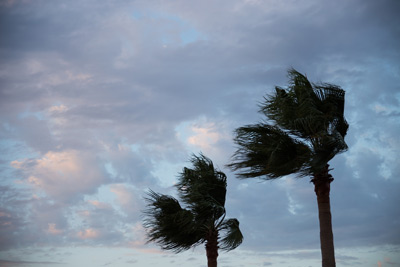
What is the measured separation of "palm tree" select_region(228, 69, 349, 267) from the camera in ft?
46.5

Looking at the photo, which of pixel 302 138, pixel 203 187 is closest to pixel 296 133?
pixel 302 138

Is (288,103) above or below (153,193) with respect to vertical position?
above

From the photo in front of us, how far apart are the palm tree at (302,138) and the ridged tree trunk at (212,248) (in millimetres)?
4956

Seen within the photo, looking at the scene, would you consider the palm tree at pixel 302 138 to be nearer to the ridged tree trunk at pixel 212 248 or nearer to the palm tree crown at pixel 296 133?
the palm tree crown at pixel 296 133

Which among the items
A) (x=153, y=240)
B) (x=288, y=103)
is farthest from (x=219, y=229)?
(x=288, y=103)

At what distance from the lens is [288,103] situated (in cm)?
1542

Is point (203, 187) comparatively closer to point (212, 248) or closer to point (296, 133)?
point (212, 248)

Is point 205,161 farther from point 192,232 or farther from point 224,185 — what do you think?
point 192,232

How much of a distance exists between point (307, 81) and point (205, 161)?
22.0ft

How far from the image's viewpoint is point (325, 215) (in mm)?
14594

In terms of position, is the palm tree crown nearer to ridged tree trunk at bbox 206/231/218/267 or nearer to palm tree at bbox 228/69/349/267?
palm tree at bbox 228/69/349/267

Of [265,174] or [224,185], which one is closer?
[265,174]

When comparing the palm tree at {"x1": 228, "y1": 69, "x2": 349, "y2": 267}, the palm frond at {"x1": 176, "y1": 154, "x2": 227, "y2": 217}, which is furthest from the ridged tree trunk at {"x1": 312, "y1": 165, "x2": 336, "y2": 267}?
the palm frond at {"x1": 176, "y1": 154, "x2": 227, "y2": 217}

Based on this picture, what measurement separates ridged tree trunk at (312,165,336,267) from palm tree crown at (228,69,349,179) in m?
0.55
